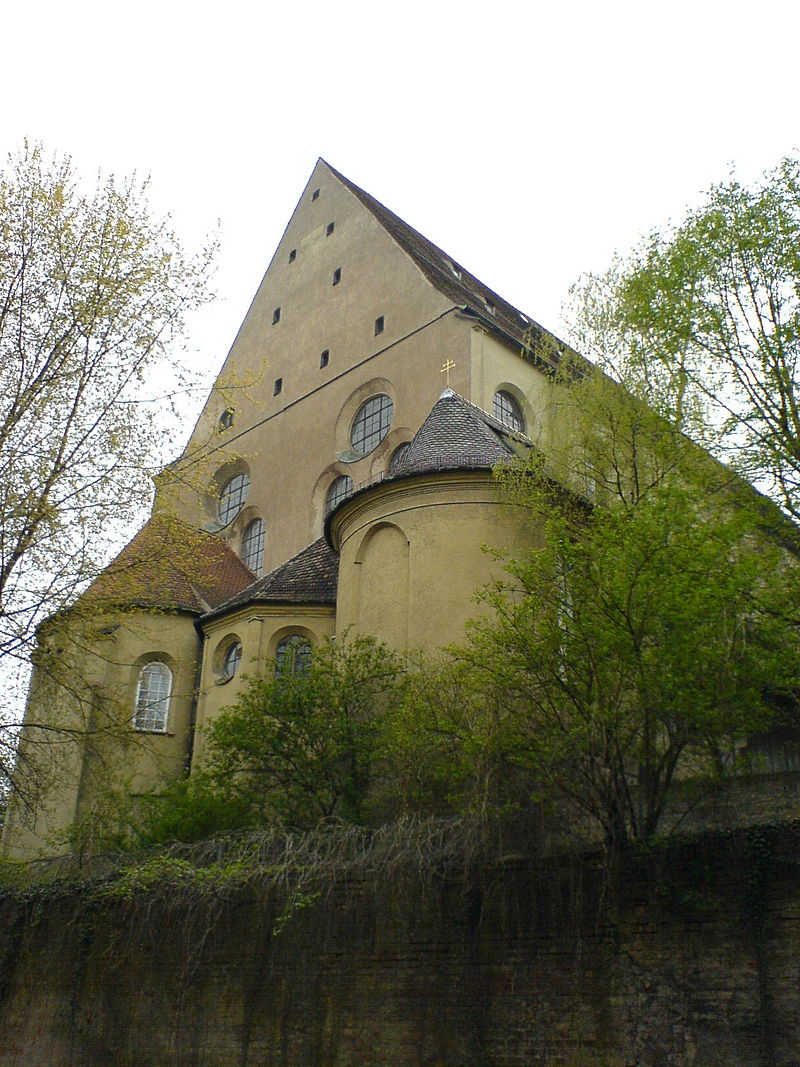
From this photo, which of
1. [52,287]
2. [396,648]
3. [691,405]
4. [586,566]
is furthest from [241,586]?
[586,566]

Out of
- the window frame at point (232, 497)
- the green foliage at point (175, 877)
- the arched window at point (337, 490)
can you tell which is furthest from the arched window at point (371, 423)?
the green foliage at point (175, 877)

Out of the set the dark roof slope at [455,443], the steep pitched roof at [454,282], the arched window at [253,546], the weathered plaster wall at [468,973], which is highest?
the steep pitched roof at [454,282]

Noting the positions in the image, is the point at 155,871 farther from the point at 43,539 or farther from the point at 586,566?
the point at 586,566

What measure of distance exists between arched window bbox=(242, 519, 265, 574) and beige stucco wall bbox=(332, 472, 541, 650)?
9.70 m

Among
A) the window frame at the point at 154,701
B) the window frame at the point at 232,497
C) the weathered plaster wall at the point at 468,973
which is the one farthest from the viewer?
the window frame at the point at 232,497

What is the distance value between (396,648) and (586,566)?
6262 mm

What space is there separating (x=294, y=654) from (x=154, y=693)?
5.50 m

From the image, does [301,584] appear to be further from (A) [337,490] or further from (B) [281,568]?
(A) [337,490]

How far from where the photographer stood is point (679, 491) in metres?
13.4

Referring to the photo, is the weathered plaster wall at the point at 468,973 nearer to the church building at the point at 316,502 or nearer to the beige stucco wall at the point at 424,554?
the church building at the point at 316,502

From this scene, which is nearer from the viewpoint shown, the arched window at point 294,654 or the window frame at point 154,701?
the arched window at point 294,654

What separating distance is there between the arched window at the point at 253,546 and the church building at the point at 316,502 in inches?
2.4

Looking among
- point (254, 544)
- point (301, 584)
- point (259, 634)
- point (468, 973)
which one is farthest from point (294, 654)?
point (254, 544)

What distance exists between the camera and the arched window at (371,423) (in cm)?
2723
